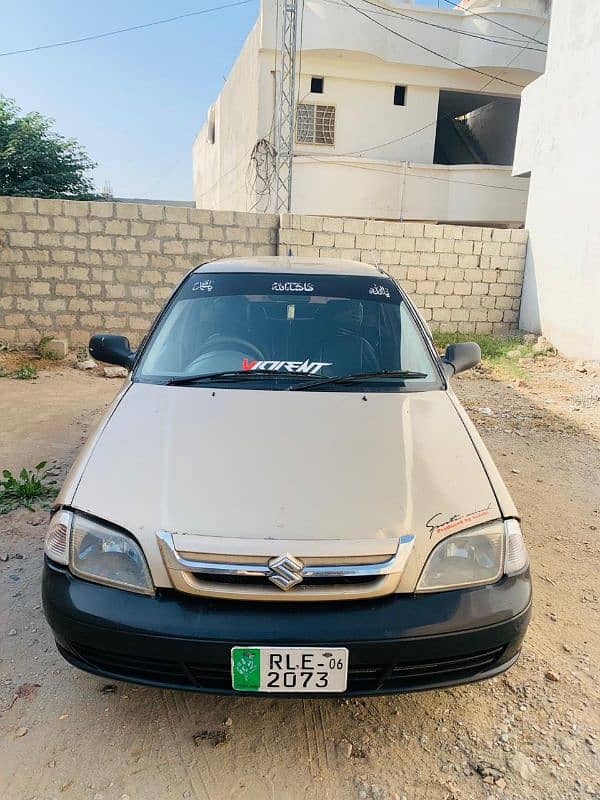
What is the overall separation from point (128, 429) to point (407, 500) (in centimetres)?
112

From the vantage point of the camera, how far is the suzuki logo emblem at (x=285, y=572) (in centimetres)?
163

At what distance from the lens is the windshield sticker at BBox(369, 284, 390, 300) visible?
3141 millimetres

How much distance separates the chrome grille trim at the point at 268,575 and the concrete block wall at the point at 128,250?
7.05 meters

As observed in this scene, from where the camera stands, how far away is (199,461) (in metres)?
2.00

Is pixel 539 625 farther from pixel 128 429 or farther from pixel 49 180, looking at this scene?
pixel 49 180

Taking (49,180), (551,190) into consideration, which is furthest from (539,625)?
(49,180)

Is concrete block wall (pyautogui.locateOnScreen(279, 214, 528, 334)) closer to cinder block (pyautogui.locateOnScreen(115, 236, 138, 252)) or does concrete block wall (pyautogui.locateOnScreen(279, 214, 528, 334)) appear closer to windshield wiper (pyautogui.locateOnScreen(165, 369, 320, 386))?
cinder block (pyautogui.locateOnScreen(115, 236, 138, 252))

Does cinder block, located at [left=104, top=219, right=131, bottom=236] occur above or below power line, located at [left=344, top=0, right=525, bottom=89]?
below

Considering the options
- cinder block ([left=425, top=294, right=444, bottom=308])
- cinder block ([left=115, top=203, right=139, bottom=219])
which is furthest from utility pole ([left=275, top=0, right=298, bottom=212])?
cinder block ([left=115, top=203, right=139, bottom=219])

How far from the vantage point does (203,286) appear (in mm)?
3152

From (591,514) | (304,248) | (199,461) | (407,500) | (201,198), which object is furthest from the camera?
(201,198)

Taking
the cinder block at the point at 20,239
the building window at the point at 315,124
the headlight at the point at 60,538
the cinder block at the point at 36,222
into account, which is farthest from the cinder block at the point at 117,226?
the building window at the point at 315,124

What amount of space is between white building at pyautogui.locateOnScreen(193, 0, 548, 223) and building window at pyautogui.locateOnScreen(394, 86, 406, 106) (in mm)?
31

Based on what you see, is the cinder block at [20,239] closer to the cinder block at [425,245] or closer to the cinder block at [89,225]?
the cinder block at [89,225]
